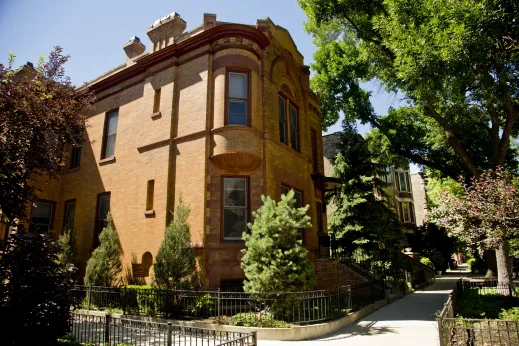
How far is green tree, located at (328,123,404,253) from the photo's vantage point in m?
17.8

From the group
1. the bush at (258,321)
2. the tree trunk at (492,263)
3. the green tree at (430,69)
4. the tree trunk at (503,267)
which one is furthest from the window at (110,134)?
the tree trunk at (492,263)

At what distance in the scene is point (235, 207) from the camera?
13.1 m

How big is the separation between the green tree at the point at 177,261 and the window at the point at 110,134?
7.47 m

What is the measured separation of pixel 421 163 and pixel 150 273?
16.7m

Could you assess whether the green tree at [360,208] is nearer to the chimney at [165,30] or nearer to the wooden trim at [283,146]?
the wooden trim at [283,146]

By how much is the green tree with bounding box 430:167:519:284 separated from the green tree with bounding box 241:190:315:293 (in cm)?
524

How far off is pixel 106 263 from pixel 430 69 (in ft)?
46.1

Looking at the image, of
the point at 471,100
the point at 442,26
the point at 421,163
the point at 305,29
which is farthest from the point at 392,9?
the point at 421,163

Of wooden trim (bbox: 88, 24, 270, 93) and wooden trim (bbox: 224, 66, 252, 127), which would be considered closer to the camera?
wooden trim (bbox: 224, 66, 252, 127)

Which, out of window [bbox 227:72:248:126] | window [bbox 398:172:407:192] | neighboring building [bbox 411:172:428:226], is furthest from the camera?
neighboring building [bbox 411:172:428:226]

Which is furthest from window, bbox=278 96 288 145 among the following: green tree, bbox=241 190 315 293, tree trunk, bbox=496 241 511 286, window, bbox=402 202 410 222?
window, bbox=402 202 410 222

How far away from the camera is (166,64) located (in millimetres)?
15477

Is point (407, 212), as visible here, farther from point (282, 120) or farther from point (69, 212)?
point (69, 212)

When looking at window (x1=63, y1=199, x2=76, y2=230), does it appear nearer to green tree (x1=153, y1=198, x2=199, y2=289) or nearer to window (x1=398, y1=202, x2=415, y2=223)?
green tree (x1=153, y1=198, x2=199, y2=289)
